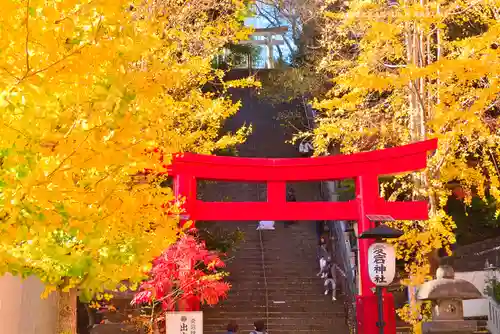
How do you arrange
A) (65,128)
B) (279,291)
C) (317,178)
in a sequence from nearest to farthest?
(65,128) < (317,178) < (279,291)

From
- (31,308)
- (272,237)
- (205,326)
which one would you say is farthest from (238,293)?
(31,308)

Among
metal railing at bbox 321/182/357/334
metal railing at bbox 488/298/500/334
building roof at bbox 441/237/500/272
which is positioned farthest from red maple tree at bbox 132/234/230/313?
building roof at bbox 441/237/500/272

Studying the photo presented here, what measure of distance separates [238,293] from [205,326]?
1.75m

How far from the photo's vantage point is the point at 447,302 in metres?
12.3

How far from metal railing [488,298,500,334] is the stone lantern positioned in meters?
4.23

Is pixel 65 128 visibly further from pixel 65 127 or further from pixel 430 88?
pixel 430 88

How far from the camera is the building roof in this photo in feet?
57.3

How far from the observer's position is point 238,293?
19219mm

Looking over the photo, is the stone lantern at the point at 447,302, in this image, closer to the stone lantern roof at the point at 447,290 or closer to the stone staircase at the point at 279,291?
the stone lantern roof at the point at 447,290

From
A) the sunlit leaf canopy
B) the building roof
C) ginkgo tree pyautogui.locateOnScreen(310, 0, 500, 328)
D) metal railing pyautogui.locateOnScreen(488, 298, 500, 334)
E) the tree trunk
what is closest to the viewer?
the sunlit leaf canopy

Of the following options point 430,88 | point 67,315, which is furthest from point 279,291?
point 67,315

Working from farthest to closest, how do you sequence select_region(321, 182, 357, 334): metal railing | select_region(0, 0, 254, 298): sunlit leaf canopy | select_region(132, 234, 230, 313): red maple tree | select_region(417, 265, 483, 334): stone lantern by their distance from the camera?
select_region(321, 182, 357, 334): metal railing < select_region(132, 234, 230, 313): red maple tree < select_region(417, 265, 483, 334): stone lantern < select_region(0, 0, 254, 298): sunlit leaf canopy

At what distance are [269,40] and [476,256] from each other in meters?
20.0

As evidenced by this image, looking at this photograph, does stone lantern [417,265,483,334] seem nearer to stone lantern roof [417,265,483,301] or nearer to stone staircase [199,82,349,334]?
stone lantern roof [417,265,483,301]
